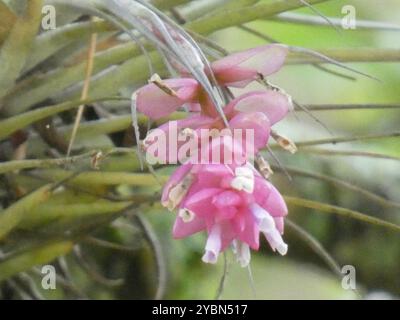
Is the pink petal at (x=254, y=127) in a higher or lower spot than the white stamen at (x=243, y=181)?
higher

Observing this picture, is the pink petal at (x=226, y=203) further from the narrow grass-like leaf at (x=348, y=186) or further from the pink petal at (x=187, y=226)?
A: the narrow grass-like leaf at (x=348, y=186)

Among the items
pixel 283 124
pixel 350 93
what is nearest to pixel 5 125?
pixel 283 124

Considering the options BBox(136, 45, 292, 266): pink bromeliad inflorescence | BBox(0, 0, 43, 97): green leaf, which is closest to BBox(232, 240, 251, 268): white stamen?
BBox(136, 45, 292, 266): pink bromeliad inflorescence

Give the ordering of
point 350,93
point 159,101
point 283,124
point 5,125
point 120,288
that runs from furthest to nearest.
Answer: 1. point 350,93
2. point 283,124
3. point 120,288
4. point 5,125
5. point 159,101

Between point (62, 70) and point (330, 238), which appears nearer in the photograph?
point (62, 70)

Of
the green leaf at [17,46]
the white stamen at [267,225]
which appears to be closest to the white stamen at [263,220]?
the white stamen at [267,225]

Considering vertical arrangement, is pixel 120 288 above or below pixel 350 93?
below

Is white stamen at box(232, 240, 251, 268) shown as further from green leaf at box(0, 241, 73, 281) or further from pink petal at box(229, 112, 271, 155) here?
green leaf at box(0, 241, 73, 281)
